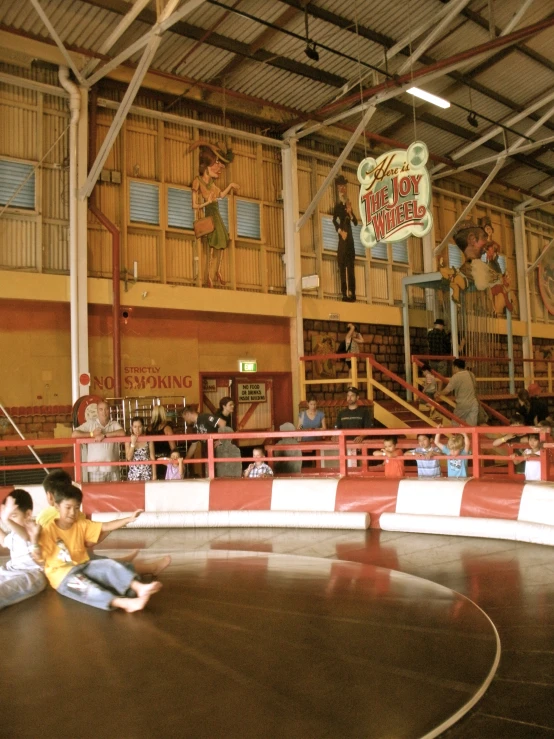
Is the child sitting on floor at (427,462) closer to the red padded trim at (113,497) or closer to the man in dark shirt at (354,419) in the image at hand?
the man in dark shirt at (354,419)

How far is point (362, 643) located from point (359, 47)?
39.9 ft

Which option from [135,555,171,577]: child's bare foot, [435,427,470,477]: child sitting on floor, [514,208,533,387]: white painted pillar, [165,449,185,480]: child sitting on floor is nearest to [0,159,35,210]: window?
[165,449,185,480]: child sitting on floor

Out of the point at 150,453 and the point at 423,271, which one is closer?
the point at 150,453

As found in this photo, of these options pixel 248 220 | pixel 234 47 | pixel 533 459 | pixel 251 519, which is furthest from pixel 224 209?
pixel 533 459

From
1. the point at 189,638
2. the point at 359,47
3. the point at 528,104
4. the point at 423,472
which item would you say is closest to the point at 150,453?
the point at 423,472

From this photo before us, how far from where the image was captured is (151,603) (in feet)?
15.8

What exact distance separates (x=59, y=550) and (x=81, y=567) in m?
0.21

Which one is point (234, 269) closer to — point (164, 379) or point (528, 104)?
point (164, 379)

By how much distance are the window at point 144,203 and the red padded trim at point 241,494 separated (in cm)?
626

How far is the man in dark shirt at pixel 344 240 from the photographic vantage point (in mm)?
16109

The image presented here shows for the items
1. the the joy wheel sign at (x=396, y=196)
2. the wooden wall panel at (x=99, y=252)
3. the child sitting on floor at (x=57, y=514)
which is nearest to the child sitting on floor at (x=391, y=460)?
the the joy wheel sign at (x=396, y=196)

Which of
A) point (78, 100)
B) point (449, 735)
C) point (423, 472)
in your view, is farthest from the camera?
point (78, 100)

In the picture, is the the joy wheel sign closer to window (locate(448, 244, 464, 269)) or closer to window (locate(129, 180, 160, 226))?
window (locate(129, 180, 160, 226))

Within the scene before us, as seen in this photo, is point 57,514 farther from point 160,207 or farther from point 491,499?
point 160,207
